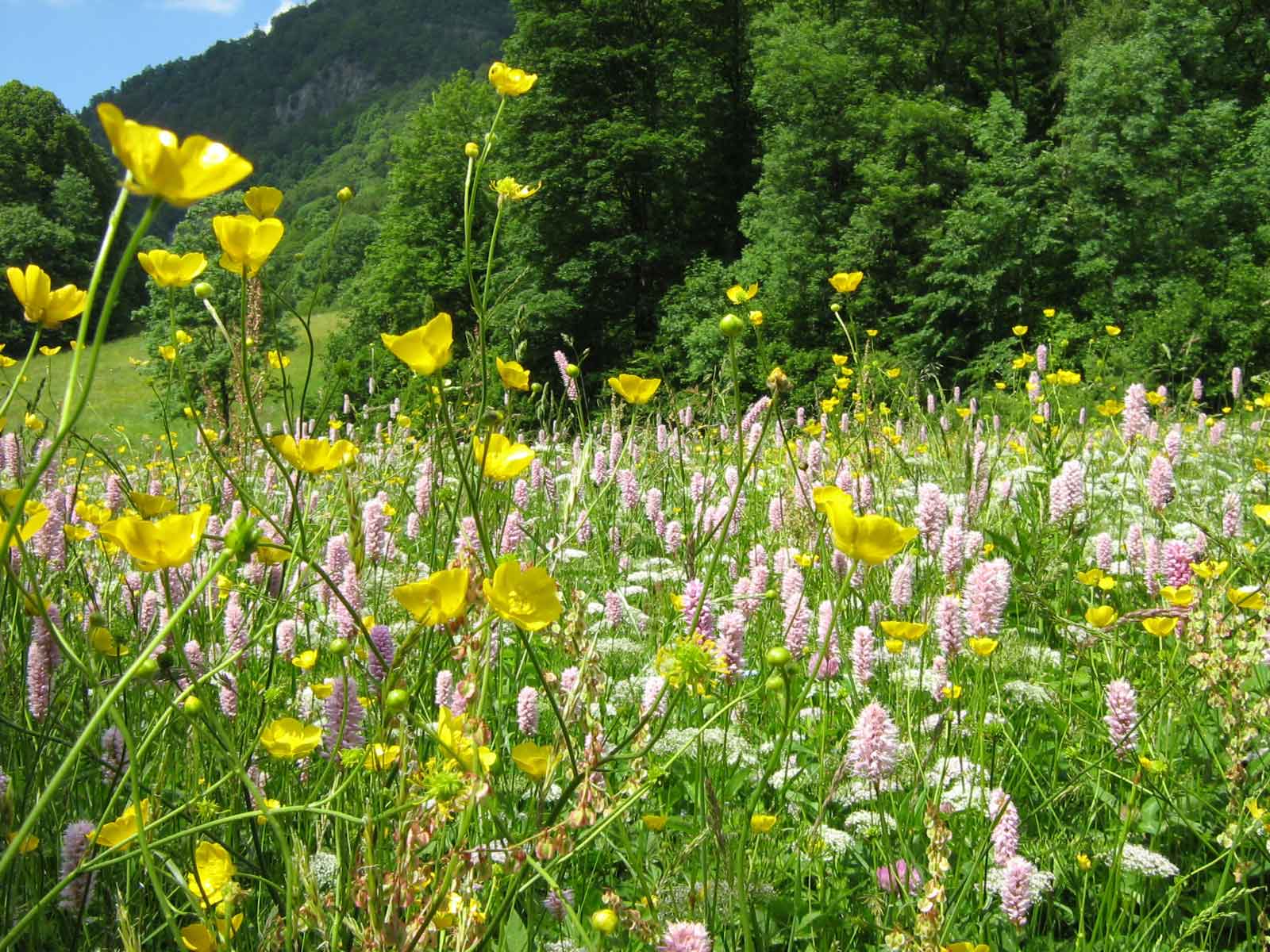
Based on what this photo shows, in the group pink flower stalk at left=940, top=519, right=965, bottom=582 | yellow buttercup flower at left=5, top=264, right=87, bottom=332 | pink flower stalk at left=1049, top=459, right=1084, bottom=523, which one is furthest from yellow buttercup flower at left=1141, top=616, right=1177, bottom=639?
yellow buttercup flower at left=5, top=264, right=87, bottom=332

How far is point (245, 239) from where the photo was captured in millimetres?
1123

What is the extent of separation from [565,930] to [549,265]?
876 inches

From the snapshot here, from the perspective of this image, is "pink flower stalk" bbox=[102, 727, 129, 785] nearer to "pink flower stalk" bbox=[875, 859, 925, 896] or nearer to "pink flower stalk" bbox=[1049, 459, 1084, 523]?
"pink flower stalk" bbox=[875, 859, 925, 896]

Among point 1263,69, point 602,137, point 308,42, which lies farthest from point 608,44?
point 308,42

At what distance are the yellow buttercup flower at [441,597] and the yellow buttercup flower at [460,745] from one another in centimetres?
10

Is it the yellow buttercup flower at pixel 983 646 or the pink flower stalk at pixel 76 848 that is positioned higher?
the pink flower stalk at pixel 76 848

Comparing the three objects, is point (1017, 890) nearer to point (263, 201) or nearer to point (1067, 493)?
point (263, 201)

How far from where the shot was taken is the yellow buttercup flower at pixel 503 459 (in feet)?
3.63

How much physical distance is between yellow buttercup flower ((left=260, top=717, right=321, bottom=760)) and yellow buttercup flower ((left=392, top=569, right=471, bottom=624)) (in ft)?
1.36

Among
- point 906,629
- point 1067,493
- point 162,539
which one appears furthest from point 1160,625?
point 162,539

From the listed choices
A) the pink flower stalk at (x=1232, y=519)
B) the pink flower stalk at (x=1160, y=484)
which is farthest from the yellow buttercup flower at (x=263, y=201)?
the pink flower stalk at (x=1232, y=519)

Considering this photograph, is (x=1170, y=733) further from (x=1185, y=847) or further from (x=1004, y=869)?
(x=1004, y=869)

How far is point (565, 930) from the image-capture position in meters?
1.36

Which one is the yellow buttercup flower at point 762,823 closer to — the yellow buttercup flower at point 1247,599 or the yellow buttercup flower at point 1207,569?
the yellow buttercup flower at point 1247,599
